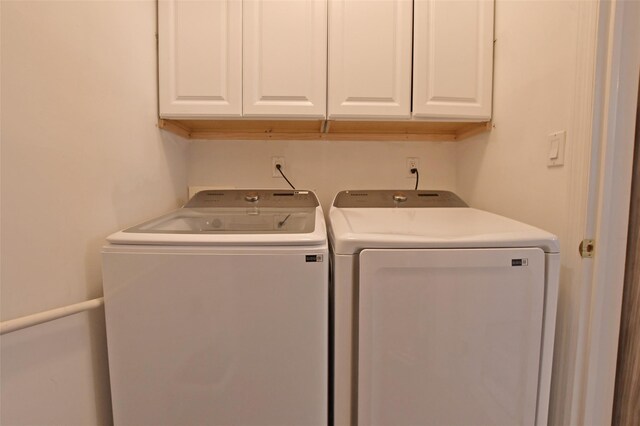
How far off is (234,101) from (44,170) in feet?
2.41

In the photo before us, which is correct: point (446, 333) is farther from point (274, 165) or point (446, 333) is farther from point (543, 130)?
point (274, 165)

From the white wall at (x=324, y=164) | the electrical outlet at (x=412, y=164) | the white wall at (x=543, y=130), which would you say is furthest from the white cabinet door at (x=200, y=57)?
the white wall at (x=543, y=130)

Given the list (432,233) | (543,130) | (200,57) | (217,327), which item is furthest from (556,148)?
(200,57)

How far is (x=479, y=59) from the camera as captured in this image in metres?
1.30

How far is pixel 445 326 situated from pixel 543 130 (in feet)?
2.51

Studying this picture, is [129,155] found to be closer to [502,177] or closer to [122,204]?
[122,204]

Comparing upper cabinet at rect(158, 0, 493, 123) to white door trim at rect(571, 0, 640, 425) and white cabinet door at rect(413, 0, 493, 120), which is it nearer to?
white cabinet door at rect(413, 0, 493, 120)

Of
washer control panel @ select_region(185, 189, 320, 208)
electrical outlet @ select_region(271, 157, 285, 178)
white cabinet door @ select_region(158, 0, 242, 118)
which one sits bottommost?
washer control panel @ select_region(185, 189, 320, 208)

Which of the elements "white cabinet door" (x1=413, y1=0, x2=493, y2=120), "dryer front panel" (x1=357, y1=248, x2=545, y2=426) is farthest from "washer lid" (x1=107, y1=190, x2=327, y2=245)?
"white cabinet door" (x1=413, y1=0, x2=493, y2=120)

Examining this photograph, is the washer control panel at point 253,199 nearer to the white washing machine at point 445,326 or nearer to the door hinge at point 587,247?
the white washing machine at point 445,326

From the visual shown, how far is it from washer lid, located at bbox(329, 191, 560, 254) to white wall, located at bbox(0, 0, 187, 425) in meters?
0.77

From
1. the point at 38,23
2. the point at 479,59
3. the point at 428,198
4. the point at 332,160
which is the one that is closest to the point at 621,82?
the point at 479,59

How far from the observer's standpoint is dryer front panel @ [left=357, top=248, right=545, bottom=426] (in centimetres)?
81

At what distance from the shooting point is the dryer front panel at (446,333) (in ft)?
2.66
